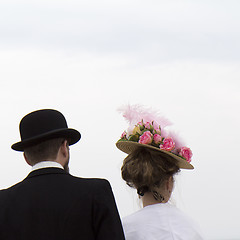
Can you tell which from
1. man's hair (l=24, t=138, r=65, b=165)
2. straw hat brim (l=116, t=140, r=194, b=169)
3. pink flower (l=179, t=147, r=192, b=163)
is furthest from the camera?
pink flower (l=179, t=147, r=192, b=163)

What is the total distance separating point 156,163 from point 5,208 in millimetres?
1451

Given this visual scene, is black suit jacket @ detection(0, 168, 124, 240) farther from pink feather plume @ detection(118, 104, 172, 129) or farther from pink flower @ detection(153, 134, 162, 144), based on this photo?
pink feather plume @ detection(118, 104, 172, 129)

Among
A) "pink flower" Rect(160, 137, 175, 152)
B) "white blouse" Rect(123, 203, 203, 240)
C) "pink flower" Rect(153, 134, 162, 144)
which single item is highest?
"pink flower" Rect(153, 134, 162, 144)

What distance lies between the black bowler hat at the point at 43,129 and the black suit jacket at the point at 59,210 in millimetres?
249

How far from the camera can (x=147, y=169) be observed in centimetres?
458

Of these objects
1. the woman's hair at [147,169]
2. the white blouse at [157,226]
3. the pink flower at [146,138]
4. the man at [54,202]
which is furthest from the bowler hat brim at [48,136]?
the white blouse at [157,226]

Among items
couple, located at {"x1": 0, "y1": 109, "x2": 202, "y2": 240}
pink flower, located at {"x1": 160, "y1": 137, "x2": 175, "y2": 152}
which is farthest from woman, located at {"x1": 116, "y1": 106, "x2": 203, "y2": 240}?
couple, located at {"x1": 0, "y1": 109, "x2": 202, "y2": 240}

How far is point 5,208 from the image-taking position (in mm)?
3883

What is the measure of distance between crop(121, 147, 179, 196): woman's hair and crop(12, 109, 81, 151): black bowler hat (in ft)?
2.19

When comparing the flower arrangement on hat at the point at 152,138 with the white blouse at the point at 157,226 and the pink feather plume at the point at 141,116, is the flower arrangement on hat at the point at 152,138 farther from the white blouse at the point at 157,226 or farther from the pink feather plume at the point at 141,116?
the white blouse at the point at 157,226

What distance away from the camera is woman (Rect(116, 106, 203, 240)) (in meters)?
4.53

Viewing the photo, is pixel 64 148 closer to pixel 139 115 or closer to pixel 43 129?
pixel 43 129

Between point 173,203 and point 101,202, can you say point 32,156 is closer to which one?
point 101,202

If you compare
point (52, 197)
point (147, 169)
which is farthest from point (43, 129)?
point (147, 169)
